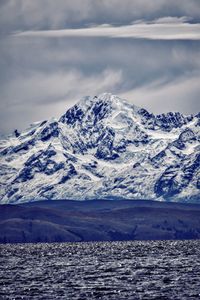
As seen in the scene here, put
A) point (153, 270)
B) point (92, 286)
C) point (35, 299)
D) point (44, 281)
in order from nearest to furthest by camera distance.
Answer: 1. point (35, 299)
2. point (92, 286)
3. point (44, 281)
4. point (153, 270)

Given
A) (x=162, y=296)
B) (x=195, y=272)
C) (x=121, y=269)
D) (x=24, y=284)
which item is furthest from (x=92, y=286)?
(x=121, y=269)

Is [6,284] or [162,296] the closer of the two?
[162,296]

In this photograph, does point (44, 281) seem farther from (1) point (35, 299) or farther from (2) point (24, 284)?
(1) point (35, 299)

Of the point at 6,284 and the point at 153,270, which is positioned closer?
the point at 6,284

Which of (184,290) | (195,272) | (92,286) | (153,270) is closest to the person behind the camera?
(184,290)

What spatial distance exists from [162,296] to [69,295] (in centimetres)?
1464

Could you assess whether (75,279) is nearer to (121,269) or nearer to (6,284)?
(6,284)

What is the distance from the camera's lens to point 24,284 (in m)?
156

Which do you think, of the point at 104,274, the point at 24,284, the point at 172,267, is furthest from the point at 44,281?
the point at 172,267

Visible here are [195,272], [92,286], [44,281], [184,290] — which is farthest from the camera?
[195,272]

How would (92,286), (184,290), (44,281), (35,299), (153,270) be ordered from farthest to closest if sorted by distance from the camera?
(153,270), (44,281), (92,286), (184,290), (35,299)

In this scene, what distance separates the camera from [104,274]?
593ft

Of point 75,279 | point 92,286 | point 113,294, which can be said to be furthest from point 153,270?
point 113,294

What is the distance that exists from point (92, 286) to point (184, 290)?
62.5ft
